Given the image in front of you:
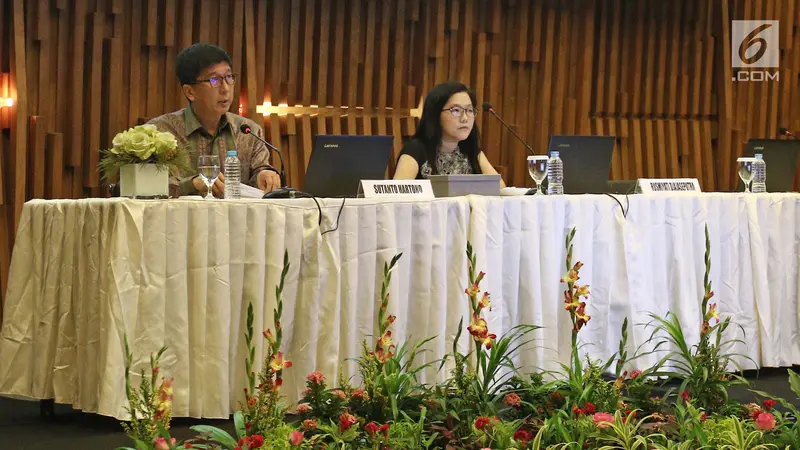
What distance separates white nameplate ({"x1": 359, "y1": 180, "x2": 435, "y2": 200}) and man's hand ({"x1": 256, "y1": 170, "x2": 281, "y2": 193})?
0.57 m

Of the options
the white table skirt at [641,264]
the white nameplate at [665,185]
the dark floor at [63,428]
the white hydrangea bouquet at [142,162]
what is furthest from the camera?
the white nameplate at [665,185]

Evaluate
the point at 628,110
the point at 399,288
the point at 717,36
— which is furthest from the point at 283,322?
the point at 717,36

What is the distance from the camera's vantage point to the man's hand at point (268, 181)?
4020mm

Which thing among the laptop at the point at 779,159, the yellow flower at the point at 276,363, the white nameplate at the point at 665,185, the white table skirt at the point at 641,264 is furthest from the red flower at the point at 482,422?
the laptop at the point at 779,159

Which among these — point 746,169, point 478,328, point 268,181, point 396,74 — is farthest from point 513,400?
point 396,74

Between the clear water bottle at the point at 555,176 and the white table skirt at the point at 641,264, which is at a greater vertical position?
the clear water bottle at the point at 555,176

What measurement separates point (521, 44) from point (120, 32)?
8.23ft

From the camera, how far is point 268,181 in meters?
4.03

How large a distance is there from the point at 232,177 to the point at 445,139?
1425mm

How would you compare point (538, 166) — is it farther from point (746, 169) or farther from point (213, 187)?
point (213, 187)

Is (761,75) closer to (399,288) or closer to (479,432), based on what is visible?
(399,288)

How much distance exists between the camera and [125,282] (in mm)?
3062

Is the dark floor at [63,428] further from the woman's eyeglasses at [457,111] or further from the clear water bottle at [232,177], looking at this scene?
the woman's eyeglasses at [457,111]

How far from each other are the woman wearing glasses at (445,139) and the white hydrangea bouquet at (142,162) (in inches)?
53.6
